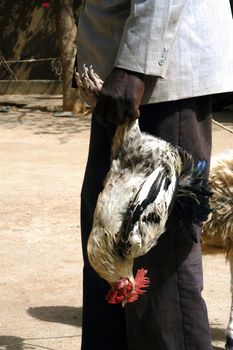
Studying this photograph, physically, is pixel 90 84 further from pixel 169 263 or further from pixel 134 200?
pixel 169 263

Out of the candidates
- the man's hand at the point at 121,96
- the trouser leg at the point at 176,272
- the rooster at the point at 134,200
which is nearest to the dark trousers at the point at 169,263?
the trouser leg at the point at 176,272

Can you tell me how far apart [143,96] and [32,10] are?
14.2 meters

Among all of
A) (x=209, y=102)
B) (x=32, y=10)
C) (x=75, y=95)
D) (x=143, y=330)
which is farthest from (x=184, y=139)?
(x=32, y=10)

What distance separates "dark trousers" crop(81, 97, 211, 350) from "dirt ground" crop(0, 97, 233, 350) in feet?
4.13

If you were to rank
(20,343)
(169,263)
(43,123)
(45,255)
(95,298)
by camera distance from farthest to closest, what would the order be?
(43,123) → (45,255) → (20,343) → (95,298) → (169,263)

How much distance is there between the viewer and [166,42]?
294 centimetres

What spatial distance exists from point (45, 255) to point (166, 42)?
10.8 feet

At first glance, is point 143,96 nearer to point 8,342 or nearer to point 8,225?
point 8,342

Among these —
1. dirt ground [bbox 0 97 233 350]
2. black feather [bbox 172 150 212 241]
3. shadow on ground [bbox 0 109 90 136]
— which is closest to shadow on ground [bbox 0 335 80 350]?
dirt ground [bbox 0 97 233 350]

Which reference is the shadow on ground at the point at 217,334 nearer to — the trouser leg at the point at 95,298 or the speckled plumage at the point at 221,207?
the speckled plumage at the point at 221,207

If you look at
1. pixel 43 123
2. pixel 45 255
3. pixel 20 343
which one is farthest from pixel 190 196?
pixel 43 123

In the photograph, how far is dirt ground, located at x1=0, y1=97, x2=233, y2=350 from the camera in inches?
188

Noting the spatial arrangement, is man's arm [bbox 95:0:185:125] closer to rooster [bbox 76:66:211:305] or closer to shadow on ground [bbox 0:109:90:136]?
rooster [bbox 76:66:211:305]

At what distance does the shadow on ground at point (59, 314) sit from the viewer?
489cm
